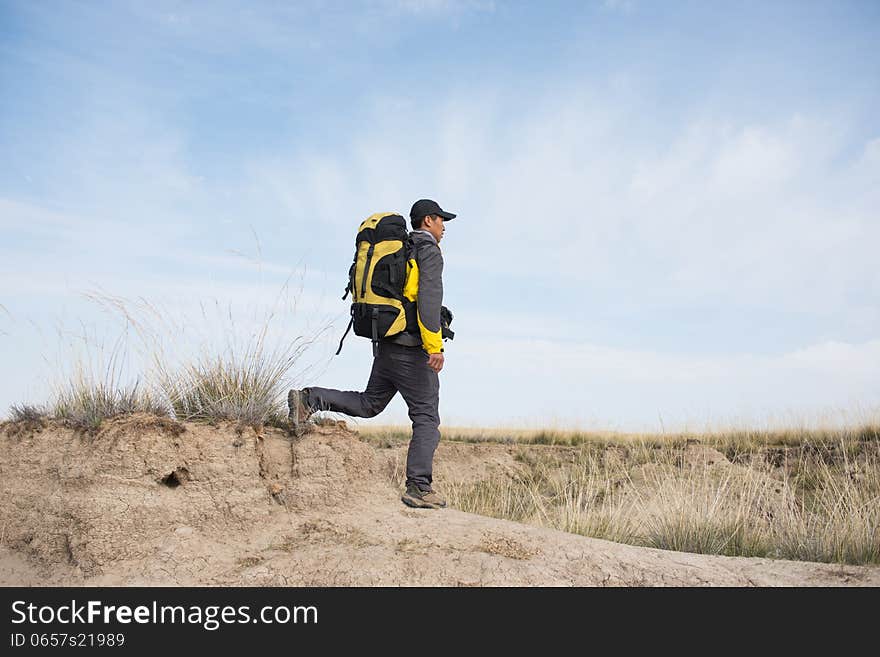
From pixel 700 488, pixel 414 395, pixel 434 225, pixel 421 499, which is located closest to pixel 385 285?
pixel 434 225

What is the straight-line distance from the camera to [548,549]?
18.9 feet

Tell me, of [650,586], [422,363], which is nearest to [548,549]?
[650,586]

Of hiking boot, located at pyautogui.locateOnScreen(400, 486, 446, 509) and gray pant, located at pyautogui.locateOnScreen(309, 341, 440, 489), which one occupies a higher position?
gray pant, located at pyautogui.locateOnScreen(309, 341, 440, 489)

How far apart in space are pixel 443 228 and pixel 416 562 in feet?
10.0

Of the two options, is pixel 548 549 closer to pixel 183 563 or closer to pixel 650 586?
pixel 650 586

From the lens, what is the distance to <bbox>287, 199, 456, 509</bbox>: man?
626cm

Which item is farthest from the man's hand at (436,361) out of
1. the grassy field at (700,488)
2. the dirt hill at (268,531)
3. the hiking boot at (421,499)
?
the grassy field at (700,488)

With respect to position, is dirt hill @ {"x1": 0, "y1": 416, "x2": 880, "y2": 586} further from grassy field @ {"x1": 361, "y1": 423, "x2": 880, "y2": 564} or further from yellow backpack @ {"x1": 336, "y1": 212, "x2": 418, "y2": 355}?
grassy field @ {"x1": 361, "y1": 423, "x2": 880, "y2": 564}

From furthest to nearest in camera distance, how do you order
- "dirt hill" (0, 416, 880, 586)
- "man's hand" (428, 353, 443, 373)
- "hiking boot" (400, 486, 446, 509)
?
"hiking boot" (400, 486, 446, 509)
"man's hand" (428, 353, 443, 373)
"dirt hill" (0, 416, 880, 586)

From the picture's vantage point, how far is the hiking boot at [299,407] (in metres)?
6.50

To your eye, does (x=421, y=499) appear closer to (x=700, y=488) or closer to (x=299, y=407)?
(x=299, y=407)

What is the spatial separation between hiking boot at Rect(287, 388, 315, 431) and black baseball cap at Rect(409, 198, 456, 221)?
6.31 feet

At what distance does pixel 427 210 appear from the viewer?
6711mm

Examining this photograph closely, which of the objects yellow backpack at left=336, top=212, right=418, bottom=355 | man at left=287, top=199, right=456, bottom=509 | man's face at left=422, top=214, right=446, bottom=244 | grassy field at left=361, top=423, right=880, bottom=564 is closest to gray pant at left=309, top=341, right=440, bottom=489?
man at left=287, top=199, right=456, bottom=509
